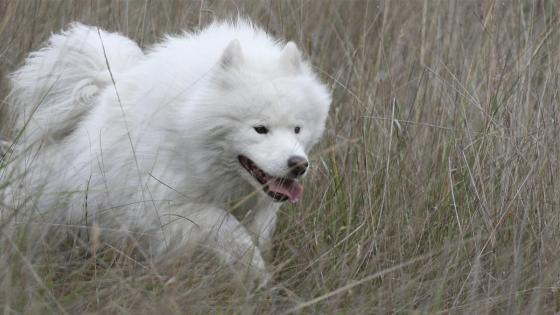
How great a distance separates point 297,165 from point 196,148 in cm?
59

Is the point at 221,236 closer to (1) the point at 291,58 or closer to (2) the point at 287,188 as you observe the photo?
(2) the point at 287,188

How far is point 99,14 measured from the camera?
20.0ft

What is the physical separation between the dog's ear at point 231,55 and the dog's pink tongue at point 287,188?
58 centimetres

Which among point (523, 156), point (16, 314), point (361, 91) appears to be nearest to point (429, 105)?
point (361, 91)

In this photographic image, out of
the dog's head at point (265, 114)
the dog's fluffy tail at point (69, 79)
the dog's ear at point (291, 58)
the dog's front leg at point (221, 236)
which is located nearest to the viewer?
the dog's front leg at point (221, 236)

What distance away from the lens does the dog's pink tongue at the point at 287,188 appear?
437 cm

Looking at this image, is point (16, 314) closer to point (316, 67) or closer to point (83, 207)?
point (83, 207)

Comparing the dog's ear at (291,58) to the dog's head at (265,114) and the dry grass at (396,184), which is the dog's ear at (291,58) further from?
the dry grass at (396,184)

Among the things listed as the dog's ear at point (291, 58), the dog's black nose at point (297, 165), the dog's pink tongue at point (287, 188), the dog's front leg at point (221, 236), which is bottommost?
the dog's front leg at point (221, 236)

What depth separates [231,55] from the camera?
14.6ft

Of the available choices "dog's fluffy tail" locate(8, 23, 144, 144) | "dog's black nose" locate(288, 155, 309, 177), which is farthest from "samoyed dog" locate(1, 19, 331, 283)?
"dog's fluffy tail" locate(8, 23, 144, 144)

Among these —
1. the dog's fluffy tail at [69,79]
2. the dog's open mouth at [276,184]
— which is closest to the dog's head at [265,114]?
the dog's open mouth at [276,184]

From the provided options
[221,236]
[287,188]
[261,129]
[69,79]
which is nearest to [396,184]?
[287,188]

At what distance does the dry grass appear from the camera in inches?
147
